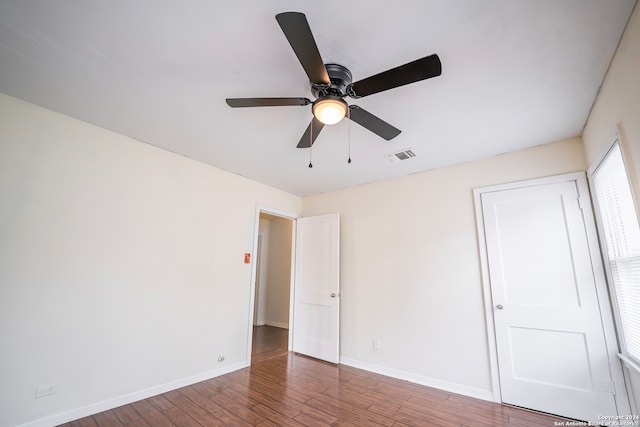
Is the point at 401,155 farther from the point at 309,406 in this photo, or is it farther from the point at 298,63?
the point at 309,406

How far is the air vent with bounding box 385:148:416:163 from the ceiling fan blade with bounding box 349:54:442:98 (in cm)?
149

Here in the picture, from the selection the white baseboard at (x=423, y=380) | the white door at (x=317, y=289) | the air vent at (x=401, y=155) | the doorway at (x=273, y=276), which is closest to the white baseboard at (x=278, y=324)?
the doorway at (x=273, y=276)

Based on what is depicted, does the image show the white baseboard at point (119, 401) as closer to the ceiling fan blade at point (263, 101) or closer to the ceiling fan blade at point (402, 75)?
the ceiling fan blade at point (263, 101)

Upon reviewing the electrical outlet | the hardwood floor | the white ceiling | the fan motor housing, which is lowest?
the hardwood floor

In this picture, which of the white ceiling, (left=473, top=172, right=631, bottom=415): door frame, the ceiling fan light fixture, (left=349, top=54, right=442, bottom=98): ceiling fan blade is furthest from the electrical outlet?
(left=473, top=172, right=631, bottom=415): door frame

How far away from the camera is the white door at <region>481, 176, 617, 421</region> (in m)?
2.37

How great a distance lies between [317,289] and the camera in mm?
4164

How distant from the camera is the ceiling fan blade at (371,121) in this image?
178 cm

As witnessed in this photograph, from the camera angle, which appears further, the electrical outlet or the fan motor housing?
the electrical outlet

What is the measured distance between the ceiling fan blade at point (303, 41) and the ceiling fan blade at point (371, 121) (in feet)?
1.10

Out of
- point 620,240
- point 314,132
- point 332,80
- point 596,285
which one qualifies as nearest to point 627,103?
point 620,240

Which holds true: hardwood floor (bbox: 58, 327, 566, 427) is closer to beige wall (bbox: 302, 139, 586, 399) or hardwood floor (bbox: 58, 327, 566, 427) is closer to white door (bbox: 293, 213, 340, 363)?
beige wall (bbox: 302, 139, 586, 399)

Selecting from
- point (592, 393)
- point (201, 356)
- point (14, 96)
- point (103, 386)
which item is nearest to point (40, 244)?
point (14, 96)

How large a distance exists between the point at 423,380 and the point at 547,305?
153 cm
